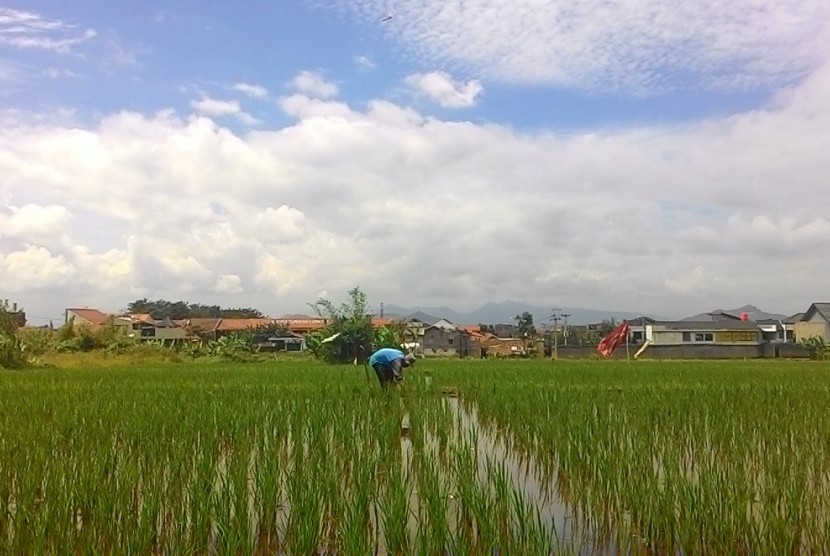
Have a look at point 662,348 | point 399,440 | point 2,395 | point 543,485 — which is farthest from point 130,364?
point 662,348

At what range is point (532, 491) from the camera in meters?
4.43

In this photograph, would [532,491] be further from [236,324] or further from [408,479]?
[236,324]

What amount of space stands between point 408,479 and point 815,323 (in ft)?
129

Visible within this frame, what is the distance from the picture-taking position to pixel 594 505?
3748mm

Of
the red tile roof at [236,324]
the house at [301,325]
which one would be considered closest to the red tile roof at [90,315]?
the red tile roof at [236,324]

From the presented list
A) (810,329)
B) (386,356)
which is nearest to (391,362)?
(386,356)

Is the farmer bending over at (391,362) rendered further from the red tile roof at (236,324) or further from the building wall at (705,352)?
the red tile roof at (236,324)

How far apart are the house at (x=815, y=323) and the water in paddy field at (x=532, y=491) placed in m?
34.9

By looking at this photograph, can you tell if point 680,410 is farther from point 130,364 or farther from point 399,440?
point 130,364

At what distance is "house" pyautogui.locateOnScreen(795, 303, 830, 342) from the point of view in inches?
1410

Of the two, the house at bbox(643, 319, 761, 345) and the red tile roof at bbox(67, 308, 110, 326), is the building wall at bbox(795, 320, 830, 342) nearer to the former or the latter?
the house at bbox(643, 319, 761, 345)

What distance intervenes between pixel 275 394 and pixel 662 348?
2800cm

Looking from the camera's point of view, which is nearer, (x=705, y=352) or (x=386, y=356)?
(x=386, y=356)

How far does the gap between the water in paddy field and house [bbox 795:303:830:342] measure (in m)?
34.9
